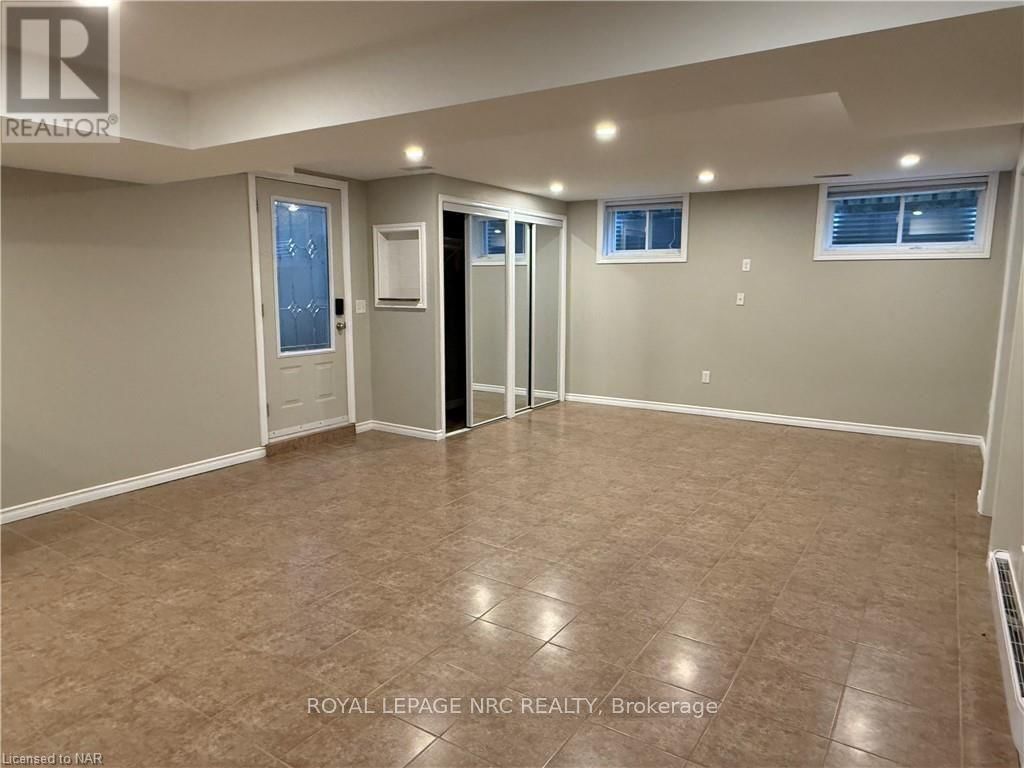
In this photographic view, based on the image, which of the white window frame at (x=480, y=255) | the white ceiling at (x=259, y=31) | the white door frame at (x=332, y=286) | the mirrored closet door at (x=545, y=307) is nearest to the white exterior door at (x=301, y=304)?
the white door frame at (x=332, y=286)

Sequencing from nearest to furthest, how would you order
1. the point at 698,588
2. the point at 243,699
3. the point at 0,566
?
the point at 243,699, the point at 698,588, the point at 0,566

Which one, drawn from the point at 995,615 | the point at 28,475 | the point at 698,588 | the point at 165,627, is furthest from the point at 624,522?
the point at 28,475

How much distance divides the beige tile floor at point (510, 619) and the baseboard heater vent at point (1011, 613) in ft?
0.45

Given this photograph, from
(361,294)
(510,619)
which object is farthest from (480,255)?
(510,619)

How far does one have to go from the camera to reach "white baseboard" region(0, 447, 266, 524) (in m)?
3.66

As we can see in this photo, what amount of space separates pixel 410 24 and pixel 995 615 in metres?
3.33

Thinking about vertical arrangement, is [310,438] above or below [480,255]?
below

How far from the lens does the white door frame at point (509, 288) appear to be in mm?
5402

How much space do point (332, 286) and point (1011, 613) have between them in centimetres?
492

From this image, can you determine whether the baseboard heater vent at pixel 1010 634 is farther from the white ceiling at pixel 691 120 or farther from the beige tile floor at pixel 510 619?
the white ceiling at pixel 691 120

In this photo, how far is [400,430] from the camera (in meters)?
5.77

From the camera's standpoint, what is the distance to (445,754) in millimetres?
1877

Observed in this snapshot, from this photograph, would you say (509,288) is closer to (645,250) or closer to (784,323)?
(645,250)

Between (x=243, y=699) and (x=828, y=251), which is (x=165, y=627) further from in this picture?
(x=828, y=251)
